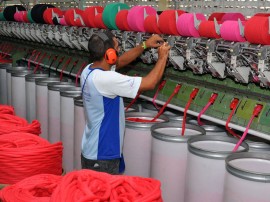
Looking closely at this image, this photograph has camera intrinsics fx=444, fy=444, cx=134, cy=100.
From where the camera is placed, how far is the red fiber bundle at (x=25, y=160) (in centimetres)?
274

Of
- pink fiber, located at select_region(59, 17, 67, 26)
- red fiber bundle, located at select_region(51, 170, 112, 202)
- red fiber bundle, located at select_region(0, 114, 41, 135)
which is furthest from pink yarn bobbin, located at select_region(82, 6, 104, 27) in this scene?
red fiber bundle, located at select_region(51, 170, 112, 202)

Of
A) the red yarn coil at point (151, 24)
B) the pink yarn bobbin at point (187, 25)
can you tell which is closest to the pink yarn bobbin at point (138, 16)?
the red yarn coil at point (151, 24)

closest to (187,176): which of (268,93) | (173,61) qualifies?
(268,93)

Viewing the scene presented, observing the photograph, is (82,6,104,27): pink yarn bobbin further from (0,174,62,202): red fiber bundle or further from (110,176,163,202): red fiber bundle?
(110,176,163,202): red fiber bundle

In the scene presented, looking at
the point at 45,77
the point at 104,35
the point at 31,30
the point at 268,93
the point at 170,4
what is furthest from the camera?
the point at 31,30

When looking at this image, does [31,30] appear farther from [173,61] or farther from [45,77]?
[173,61]

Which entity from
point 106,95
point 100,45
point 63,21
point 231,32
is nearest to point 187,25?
point 231,32

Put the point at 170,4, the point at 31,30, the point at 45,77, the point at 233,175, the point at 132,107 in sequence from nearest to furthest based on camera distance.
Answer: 1. the point at 233,175
2. the point at 132,107
3. the point at 170,4
4. the point at 45,77
5. the point at 31,30

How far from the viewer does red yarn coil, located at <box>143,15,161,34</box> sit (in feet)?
12.5

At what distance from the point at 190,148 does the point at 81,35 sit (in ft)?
8.77

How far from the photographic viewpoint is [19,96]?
6.42 meters

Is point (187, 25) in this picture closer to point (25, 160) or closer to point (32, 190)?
point (25, 160)

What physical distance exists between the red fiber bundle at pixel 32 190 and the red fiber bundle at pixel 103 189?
183mm

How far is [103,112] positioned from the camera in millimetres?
3389
